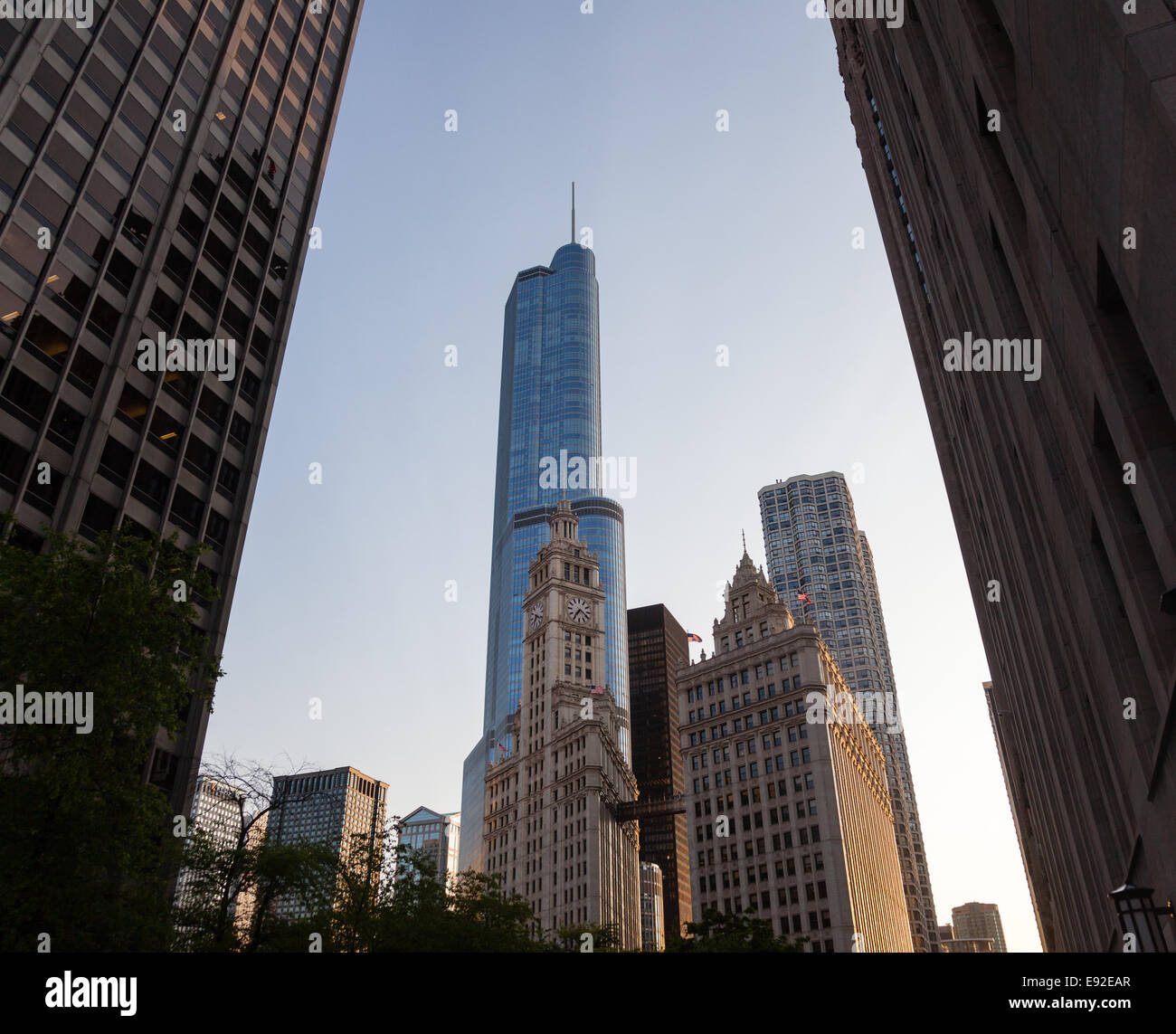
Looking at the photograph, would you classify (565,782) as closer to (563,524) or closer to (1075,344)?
(563,524)

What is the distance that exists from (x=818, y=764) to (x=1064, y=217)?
7495cm

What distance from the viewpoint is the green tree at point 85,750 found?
1806cm

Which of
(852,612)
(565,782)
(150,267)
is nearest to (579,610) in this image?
(565,782)

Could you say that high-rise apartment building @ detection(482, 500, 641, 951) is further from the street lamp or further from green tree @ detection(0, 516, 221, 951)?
the street lamp

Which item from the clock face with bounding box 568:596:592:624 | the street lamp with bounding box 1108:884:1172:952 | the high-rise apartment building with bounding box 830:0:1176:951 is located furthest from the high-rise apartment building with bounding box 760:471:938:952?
the street lamp with bounding box 1108:884:1172:952

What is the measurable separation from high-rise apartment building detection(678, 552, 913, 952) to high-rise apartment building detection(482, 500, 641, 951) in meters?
18.5

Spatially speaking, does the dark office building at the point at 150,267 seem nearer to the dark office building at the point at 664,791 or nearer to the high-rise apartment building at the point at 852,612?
the dark office building at the point at 664,791

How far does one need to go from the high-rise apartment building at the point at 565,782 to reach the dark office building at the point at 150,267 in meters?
68.0

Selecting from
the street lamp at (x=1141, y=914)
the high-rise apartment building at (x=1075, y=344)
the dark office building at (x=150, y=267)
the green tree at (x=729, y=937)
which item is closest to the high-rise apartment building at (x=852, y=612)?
the green tree at (x=729, y=937)

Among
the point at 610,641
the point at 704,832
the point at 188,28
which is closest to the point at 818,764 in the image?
the point at 704,832

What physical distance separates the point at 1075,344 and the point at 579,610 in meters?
124

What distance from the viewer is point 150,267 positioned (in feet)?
145
